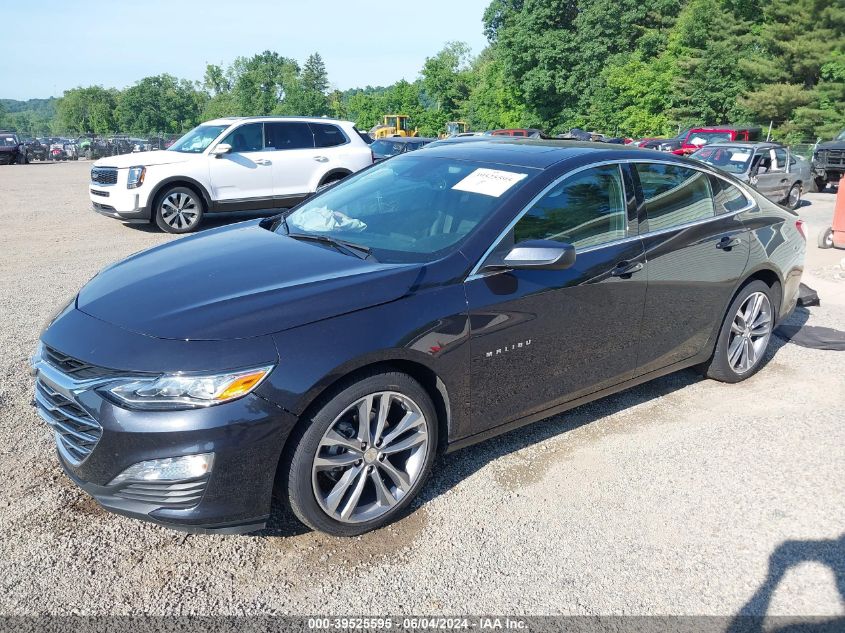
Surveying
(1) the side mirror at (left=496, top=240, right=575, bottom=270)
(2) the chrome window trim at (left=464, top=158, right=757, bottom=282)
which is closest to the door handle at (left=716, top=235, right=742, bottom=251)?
(2) the chrome window trim at (left=464, top=158, right=757, bottom=282)

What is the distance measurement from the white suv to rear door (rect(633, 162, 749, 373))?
803 cm

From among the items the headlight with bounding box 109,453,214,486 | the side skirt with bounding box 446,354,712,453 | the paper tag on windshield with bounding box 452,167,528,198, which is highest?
the paper tag on windshield with bounding box 452,167,528,198


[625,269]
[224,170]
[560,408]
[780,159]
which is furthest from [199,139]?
[780,159]

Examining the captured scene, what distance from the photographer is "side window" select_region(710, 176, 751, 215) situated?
448 centimetres

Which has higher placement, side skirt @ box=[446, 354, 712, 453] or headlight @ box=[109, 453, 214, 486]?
headlight @ box=[109, 453, 214, 486]

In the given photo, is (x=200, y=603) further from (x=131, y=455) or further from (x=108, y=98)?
(x=108, y=98)

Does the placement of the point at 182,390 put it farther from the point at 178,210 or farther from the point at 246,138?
the point at 246,138

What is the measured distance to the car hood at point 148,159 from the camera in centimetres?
1059

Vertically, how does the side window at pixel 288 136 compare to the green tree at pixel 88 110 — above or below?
below

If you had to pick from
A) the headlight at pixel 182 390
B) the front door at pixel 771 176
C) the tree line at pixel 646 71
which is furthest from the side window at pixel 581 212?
the tree line at pixel 646 71

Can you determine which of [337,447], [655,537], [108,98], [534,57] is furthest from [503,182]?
[108,98]

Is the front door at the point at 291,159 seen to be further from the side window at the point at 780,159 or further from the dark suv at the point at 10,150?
the dark suv at the point at 10,150

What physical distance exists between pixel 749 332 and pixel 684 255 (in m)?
1.06

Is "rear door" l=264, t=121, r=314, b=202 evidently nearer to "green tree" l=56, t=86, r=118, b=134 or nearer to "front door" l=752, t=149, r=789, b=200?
"front door" l=752, t=149, r=789, b=200
